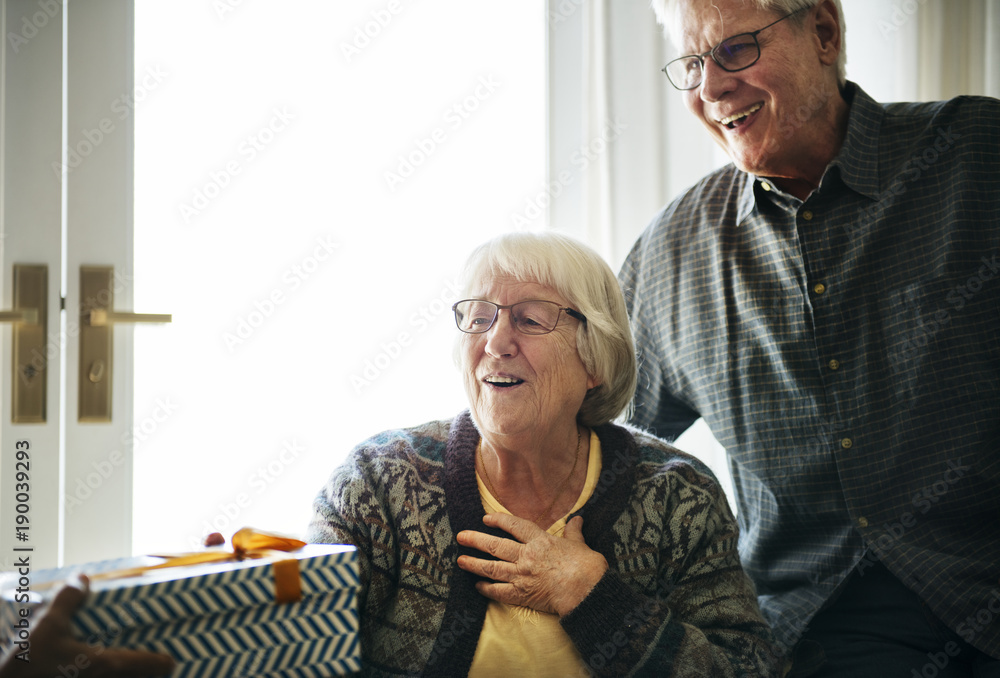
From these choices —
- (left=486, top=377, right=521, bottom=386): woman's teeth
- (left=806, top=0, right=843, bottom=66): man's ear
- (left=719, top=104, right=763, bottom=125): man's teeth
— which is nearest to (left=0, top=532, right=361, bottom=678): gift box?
(left=486, top=377, right=521, bottom=386): woman's teeth

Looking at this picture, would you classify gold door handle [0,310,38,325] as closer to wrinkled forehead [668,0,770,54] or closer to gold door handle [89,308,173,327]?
gold door handle [89,308,173,327]

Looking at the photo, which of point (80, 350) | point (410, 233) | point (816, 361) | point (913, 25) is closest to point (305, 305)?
point (410, 233)

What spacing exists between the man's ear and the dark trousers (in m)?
1.17

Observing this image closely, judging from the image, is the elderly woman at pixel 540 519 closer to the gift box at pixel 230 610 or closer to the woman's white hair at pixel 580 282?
the woman's white hair at pixel 580 282

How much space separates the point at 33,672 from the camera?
0.81m

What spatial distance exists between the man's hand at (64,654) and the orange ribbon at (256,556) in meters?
0.05

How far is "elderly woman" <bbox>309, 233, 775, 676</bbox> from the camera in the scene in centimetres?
120

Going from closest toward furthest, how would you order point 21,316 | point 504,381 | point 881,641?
point 504,381
point 881,641
point 21,316

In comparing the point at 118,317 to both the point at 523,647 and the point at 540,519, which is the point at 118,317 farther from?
the point at 523,647

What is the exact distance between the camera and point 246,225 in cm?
203

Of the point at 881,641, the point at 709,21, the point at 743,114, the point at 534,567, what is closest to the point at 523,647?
the point at 534,567

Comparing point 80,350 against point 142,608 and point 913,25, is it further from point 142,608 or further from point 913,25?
point 913,25

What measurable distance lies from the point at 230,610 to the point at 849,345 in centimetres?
135

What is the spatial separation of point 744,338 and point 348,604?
44.4 inches
